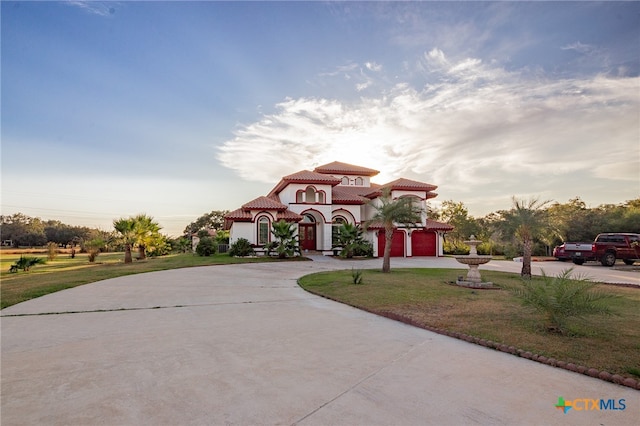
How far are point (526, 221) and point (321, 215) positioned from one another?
704 inches

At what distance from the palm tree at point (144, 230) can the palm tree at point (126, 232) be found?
1.10 feet

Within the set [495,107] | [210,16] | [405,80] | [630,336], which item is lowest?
[630,336]

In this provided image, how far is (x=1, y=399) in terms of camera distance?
3.39 metres

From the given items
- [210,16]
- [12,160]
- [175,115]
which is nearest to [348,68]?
[210,16]

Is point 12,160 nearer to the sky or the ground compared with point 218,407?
nearer to the sky

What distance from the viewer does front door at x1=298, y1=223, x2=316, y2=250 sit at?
30.9 m

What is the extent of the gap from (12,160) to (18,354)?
20095 mm

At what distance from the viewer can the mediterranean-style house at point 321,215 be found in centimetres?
2759

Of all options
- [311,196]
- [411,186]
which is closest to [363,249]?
[311,196]

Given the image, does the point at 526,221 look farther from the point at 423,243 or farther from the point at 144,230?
the point at 144,230

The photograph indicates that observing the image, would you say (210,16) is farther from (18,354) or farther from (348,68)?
(18,354)

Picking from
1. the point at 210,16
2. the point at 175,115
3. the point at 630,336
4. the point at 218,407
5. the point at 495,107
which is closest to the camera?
the point at 218,407

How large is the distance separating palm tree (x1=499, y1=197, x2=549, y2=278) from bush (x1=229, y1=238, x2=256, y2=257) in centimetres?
1848

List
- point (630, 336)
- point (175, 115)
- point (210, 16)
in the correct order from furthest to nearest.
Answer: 1. point (175, 115)
2. point (210, 16)
3. point (630, 336)
